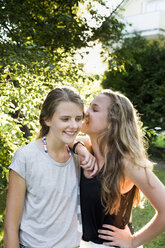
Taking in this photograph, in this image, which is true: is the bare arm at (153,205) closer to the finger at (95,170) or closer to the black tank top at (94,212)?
the black tank top at (94,212)

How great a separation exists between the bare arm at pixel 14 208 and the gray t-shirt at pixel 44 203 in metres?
0.04

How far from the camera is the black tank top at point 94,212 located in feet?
6.55

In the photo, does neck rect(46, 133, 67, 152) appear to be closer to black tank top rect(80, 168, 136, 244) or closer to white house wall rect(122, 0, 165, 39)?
black tank top rect(80, 168, 136, 244)

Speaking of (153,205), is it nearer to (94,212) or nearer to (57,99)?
(94,212)

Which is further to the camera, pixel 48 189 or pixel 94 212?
pixel 94 212

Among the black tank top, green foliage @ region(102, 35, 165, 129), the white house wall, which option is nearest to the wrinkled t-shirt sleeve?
the black tank top

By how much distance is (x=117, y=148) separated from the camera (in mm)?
2037

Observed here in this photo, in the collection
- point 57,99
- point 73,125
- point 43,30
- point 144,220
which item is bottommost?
point 144,220

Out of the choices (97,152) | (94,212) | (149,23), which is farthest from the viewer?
(149,23)

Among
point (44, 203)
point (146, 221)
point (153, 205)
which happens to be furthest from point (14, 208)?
point (146, 221)

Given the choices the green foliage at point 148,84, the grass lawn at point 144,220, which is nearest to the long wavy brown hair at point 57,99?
the grass lawn at point 144,220

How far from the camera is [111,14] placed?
16.8 feet

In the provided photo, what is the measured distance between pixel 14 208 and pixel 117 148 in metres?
0.77

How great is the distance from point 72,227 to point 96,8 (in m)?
4.33
